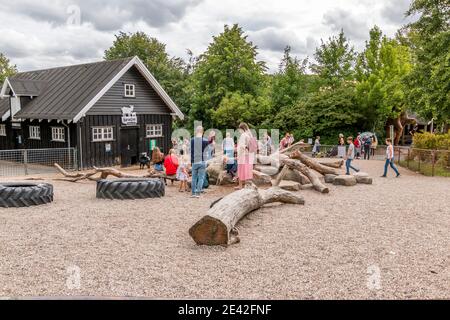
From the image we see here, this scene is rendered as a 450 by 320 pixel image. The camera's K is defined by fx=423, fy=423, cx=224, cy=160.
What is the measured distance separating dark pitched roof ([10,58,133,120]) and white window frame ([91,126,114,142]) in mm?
1654

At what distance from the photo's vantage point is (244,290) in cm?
518

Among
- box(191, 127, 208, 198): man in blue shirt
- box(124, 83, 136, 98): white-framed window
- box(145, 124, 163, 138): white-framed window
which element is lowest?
box(191, 127, 208, 198): man in blue shirt

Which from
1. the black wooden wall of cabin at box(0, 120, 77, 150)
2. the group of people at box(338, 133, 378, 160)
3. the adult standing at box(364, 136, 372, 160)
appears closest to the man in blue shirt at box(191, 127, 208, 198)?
the black wooden wall of cabin at box(0, 120, 77, 150)

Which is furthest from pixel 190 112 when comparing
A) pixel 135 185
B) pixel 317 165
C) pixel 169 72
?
pixel 135 185

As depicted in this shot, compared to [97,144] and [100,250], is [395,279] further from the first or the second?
[97,144]

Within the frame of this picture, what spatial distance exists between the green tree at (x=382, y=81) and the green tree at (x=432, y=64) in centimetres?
905

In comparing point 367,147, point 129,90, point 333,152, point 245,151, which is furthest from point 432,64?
point 129,90

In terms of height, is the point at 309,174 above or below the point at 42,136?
below

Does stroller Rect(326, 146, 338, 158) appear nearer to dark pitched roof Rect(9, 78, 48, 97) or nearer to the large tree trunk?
the large tree trunk

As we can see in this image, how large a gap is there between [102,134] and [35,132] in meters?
4.59

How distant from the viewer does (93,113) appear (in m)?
21.8

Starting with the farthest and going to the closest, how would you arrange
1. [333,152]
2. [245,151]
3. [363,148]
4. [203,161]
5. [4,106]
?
[333,152] → [363,148] → [4,106] → [245,151] → [203,161]

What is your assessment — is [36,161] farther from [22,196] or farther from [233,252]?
[233,252]

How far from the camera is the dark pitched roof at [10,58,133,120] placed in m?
21.7
